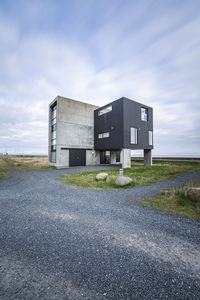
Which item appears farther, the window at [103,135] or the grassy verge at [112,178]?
the window at [103,135]

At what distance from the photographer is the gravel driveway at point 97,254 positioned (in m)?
2.19

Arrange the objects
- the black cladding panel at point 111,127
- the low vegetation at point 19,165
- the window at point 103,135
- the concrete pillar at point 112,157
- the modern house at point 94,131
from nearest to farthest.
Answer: the low vegetation at point 19,165 < the black cladding panel at point 111,127 < the modern house at point 94,131 < the window at point 103,135 < the concrete pillar at point 112,157

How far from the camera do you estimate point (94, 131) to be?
2706 centimetres

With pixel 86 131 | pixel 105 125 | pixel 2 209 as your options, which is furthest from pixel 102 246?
pixel 86 131

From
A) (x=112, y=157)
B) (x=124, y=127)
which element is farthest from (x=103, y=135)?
(x=112, y=157)

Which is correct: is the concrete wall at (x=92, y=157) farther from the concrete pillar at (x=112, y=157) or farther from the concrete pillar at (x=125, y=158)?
the concrete pillar at (x=125, y=158)

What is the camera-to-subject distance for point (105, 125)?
23.9 metres

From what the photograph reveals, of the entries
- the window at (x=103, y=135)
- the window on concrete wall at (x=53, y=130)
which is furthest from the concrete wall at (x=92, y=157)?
the window on concrete wall at (x=53, y=130)

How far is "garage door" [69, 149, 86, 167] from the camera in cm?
2377

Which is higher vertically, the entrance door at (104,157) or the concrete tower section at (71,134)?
the concrete tower section at (71,134)

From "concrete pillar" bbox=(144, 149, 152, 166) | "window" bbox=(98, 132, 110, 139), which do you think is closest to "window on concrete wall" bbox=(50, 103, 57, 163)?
"window" bbox=(98, 132, 110, 139)

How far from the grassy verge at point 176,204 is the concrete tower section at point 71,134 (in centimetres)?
1881

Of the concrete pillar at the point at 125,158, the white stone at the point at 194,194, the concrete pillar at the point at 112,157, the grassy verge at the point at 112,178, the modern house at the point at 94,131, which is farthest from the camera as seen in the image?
the concrete pillar at the point at 112,157

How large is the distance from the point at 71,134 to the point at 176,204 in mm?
20925
